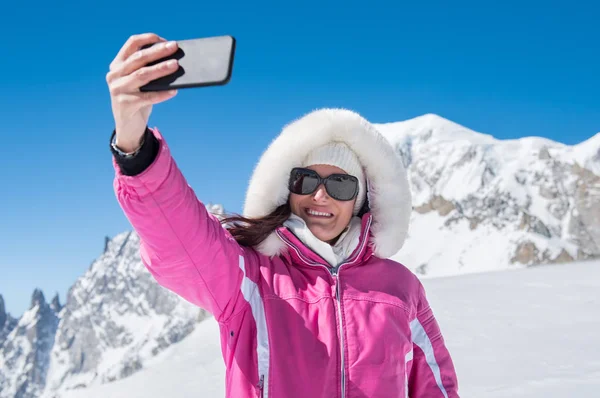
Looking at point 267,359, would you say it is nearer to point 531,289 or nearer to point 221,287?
point 221,287

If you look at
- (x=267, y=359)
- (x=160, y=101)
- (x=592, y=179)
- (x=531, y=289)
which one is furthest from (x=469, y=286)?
(x=592, y=179)

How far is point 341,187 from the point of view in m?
2.63

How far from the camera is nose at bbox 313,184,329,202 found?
2.59 metres

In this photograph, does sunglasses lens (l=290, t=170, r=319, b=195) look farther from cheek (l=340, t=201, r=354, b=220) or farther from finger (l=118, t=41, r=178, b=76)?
finger (l=118, t=41, r=178, b=76)

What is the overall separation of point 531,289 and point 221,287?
32.0 feet

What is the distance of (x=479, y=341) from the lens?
6.90m

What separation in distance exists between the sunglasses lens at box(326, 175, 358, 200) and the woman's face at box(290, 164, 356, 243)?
0.09 feet

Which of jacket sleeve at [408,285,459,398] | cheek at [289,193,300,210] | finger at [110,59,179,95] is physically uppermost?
finger at [110,59,179,95]

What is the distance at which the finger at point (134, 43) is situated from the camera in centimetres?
153

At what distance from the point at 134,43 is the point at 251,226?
1.14 m

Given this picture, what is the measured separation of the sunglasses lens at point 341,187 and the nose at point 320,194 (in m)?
0.02

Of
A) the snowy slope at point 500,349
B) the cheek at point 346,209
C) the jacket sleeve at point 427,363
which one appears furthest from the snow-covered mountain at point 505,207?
the cheek at point 346,209

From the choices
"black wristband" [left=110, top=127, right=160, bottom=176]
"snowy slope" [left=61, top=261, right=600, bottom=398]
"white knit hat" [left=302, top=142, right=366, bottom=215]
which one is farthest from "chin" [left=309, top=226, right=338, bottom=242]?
"snowy slope" [left=61, top=261, right=600, bottom=398]

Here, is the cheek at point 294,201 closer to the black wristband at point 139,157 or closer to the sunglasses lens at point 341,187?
the sunglasses lens at point 341,187
